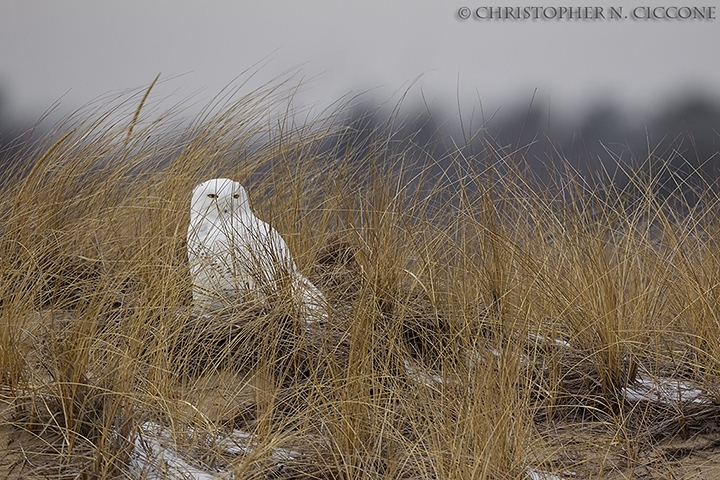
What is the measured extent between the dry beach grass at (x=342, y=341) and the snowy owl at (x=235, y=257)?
0.19ft

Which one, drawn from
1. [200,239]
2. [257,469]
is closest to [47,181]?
[200,239]

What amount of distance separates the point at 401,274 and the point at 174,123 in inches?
48.8

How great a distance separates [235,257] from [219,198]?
0.23 meters

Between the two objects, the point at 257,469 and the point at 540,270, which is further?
the point at 540,270

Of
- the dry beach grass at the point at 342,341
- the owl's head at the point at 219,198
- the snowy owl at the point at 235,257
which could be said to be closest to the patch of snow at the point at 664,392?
the dry beach grass at the point at 342,341

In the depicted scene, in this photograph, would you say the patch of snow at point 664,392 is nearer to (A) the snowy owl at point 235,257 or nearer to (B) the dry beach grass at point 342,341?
(B) the dry beach grass at point 342,341

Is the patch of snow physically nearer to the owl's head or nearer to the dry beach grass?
the dry beach grass

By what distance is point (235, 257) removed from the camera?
2021 millimetres

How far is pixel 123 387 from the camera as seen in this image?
1.44 m

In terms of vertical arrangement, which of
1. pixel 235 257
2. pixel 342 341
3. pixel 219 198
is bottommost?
pixel 342 341

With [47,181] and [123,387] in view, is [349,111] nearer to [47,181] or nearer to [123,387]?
[47,181]

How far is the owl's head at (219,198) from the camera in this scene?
2174 mm

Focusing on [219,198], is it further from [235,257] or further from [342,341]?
[342,341]

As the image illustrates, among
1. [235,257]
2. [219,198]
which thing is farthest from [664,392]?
[219,198]
